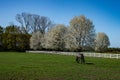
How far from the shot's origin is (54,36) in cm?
7444

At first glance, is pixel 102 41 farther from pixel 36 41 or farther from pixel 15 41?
pixel 15 41

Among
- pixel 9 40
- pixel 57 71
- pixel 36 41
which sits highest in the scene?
pixel 9 40

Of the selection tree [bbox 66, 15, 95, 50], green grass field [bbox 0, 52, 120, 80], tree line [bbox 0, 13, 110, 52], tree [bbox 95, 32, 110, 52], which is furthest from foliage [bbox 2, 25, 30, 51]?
green grass field [bbox 0, 52, 120, 80]

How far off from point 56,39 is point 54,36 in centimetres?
123

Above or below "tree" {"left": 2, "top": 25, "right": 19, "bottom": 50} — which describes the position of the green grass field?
below

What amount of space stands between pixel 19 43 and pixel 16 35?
133 inches

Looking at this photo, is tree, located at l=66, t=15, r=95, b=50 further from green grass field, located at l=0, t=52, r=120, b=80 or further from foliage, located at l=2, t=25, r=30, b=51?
green grass field, located at l=0, t=52, r=120, b=80

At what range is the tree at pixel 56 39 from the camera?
73.1 metres

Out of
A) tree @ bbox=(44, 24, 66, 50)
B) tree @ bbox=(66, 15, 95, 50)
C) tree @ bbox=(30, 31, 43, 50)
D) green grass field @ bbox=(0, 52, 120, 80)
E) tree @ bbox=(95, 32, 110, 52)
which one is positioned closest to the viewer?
green grass field @ bbox=(0, 52, 120, 80)

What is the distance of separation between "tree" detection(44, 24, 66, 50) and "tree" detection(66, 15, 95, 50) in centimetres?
550

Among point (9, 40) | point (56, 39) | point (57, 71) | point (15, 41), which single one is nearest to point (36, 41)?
point (15, 41)

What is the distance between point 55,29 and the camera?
76375mm

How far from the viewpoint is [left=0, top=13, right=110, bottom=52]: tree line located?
6575 centimetres

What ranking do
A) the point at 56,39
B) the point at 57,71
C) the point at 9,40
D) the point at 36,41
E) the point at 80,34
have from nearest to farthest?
the point at 57,71 < the point at 80,34 < the point at 56,39 < the point at 36,41 < the point at 9,40
